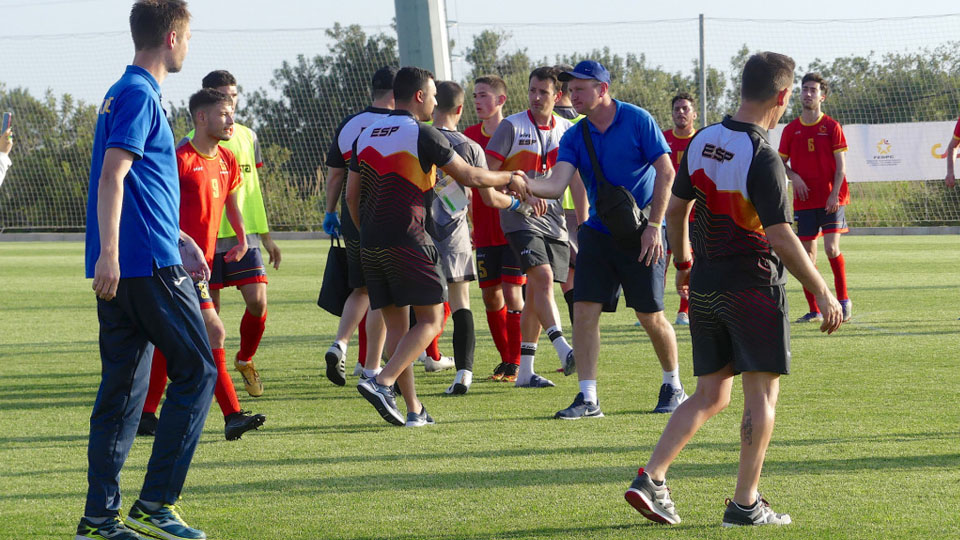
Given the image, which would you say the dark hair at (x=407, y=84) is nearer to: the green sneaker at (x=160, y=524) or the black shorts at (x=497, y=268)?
the black shorts at (x=497, y=268)

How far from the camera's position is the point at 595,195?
6473mm

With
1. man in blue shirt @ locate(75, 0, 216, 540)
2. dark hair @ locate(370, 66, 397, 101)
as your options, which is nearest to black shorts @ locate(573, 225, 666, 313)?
dark hair @ locate(370, 66, 397, 101)

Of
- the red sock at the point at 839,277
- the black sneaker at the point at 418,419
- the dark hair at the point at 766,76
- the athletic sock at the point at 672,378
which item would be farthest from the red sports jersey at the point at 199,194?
the red sock at the point at 839,277

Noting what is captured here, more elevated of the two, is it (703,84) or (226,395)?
(703,84)

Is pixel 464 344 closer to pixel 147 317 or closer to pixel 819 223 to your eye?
pixel 147 317

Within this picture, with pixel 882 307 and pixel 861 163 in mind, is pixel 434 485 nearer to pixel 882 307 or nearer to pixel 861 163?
pixel 882 307

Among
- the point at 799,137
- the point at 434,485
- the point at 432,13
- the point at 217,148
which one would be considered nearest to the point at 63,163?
the point at 432,13

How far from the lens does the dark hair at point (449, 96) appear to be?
24.9ft

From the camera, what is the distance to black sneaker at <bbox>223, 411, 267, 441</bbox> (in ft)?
18.7

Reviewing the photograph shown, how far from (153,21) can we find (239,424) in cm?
238

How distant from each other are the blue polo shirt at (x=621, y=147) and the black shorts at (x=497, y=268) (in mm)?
1987

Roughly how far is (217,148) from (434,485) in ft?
8.87

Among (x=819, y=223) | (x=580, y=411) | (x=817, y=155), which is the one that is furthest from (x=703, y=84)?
(x=580, y=411)

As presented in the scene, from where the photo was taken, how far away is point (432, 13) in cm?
1166
